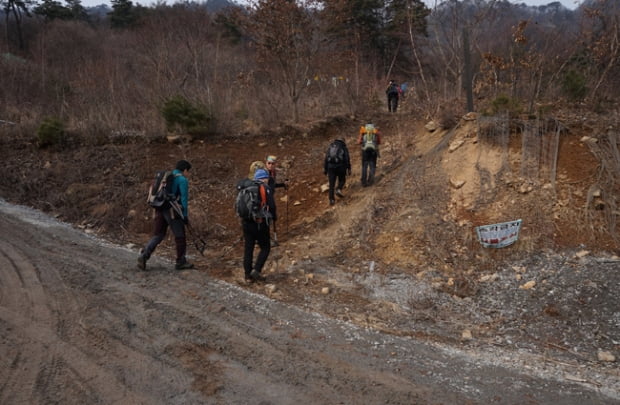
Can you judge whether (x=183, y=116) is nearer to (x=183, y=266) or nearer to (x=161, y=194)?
(x=161, y=194)

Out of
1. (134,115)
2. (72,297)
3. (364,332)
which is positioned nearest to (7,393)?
(72,297)

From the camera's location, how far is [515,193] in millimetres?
7230

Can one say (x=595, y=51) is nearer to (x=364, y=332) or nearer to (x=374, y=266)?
(x=374, y=266)

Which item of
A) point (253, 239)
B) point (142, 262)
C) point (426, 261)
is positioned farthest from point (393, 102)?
point (142, 262)

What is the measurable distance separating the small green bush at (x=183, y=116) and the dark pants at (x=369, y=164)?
571 cm

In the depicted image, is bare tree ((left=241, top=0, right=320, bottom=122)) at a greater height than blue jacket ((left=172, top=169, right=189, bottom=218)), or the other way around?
bare tree ((left=241, top=0, right=320, bottom=122))

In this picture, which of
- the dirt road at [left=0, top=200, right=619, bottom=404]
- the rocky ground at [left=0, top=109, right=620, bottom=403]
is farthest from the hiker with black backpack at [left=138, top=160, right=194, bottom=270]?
the dirt road at [left=0, top=200, right=619, bottom=404]

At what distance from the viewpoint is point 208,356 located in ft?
14.1

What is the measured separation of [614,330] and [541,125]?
4.27m

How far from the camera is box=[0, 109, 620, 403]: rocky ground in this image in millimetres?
4414

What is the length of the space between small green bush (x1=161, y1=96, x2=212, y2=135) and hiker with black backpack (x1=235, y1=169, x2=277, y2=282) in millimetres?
7415

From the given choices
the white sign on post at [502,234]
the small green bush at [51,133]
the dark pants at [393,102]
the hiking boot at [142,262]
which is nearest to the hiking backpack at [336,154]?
the white sign on post at [502,234]

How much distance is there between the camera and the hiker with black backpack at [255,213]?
565cm

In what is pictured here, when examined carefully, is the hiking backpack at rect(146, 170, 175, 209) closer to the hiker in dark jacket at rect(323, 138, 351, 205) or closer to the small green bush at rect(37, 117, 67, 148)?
the hiker in dark jacket at rect(323, 138, 351, 205)
